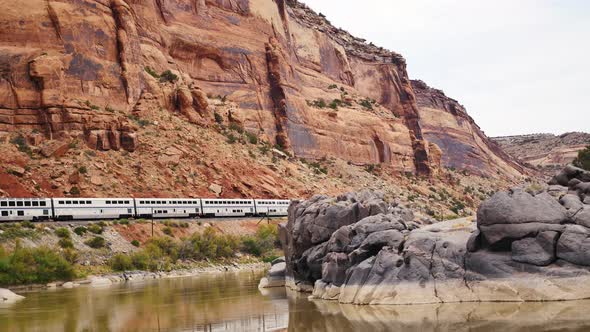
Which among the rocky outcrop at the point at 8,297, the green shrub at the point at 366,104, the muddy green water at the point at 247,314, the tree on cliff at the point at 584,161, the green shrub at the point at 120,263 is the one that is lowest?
the muddy green water at the point at 247,314

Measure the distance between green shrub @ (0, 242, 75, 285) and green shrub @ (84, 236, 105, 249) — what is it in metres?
6.08

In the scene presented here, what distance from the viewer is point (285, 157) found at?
100 metres

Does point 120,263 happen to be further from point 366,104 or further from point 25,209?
point 366,104

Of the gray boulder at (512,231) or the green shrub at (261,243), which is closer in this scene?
the gray boulder at (512,231)

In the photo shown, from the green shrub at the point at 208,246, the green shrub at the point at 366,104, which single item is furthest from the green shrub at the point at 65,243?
the green shrub at the point at 366,104

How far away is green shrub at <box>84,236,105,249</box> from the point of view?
201 feet

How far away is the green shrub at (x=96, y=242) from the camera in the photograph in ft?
201

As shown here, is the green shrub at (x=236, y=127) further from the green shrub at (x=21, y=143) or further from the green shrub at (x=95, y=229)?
the green shrub at (x=95, y=229)

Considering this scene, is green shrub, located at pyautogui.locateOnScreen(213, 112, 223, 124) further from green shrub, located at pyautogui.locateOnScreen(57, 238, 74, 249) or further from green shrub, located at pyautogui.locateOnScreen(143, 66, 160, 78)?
green shrub, located at pyautogui.locateOnScreen(57, 238, 74, 249)

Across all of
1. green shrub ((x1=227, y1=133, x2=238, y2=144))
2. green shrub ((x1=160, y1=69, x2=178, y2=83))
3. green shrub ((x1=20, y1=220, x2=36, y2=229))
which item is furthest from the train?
green shrub ((x1=160, y1=69, x2=178, y2=83))

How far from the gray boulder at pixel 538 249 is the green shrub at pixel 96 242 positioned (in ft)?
134

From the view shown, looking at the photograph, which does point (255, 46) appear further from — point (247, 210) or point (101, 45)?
point (247, 210)

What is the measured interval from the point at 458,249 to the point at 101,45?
6280 cm

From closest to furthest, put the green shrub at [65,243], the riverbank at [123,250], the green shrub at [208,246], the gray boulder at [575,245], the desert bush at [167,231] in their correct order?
the gray boulder at [575,245], the riverbank at [123,250], the green shrub at [65,243], the green shrub at [208,246], the desert bush at [167,231]
